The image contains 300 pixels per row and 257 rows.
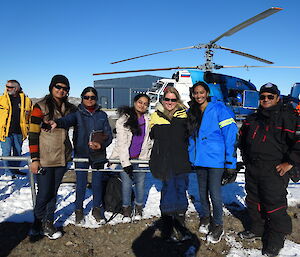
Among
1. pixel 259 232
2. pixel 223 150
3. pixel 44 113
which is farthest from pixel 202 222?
pixel 44 113

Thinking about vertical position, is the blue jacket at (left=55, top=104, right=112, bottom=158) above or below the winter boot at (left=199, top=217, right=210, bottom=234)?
above

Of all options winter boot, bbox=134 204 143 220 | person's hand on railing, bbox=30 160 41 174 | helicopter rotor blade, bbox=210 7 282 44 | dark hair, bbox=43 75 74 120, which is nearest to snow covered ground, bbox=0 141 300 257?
winter boot, bbox=134 204 143 220

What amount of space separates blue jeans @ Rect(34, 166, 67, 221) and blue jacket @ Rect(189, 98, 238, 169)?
1.98 meters

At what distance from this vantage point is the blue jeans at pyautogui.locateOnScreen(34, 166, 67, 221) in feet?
9.09

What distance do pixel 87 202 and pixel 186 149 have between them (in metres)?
2.33

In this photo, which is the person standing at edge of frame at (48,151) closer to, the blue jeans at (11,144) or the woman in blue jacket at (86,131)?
the woman in blue jacket at (86,131)

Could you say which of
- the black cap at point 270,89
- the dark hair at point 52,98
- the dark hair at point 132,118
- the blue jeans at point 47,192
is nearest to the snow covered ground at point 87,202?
the blue jeans at point 47,192

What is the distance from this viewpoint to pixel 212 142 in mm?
2811

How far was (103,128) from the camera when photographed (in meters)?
3.18

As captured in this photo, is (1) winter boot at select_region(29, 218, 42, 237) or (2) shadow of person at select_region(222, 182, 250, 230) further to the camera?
(2) shadow of person at select_region(222, 182, 250, 230)

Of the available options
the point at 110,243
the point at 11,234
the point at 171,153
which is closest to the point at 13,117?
the point at 11,234

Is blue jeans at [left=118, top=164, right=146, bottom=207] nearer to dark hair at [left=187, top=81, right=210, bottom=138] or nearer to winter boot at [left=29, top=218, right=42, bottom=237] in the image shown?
dark hair at [left=187, top=81, right=210, bottom=138]

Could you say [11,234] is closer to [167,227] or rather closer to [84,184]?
[84,184]

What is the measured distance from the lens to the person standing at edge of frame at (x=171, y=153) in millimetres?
2758
